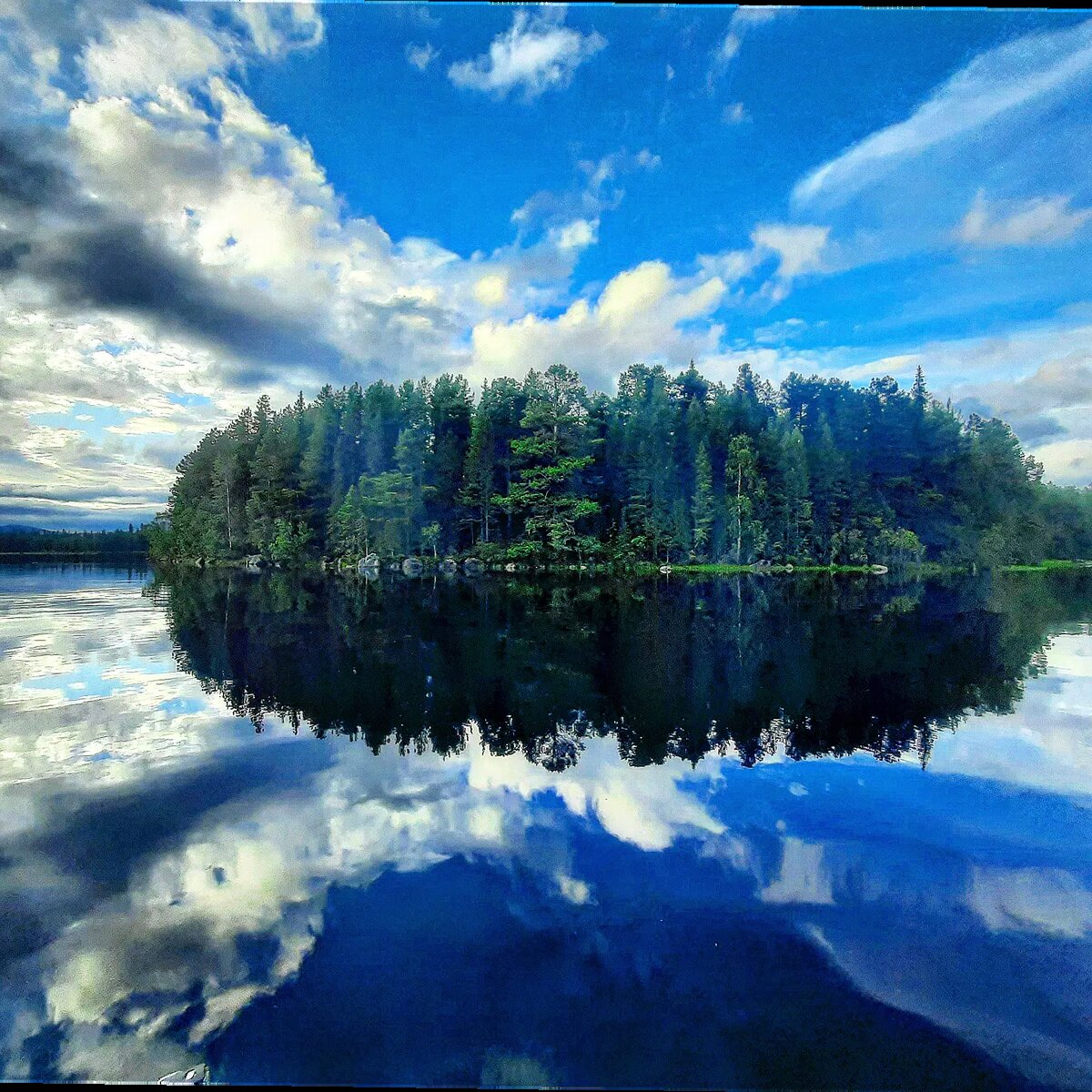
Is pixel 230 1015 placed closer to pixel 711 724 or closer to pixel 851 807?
pixel 851 807

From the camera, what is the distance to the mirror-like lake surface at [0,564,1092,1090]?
2.41 meters

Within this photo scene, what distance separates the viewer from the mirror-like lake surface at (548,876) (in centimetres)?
241

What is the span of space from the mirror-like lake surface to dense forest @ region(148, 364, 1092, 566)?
27.1 meters

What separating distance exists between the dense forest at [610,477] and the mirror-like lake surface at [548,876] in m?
27.1

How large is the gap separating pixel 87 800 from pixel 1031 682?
1122 centimetres

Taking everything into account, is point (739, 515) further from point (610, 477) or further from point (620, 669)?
point (620, 669)

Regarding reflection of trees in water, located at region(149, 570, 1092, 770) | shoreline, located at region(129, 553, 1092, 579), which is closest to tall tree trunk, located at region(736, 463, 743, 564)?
shoreline, located at region(129, 553, 1092, 579)

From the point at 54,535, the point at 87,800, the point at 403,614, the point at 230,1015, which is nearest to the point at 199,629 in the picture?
the point at 403,614

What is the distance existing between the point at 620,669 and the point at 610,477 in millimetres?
29112

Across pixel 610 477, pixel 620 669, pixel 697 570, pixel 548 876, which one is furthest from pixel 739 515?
pixel 548 876

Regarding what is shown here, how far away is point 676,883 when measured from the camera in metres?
3.48

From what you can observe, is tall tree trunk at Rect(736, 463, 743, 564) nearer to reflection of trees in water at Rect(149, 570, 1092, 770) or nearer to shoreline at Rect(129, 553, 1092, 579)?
shoreline at Rect(129, 553, 1092, 579)

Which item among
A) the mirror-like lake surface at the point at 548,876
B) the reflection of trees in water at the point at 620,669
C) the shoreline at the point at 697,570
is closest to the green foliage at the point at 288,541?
the shoreline at the point at 697,570

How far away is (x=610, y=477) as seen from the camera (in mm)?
37188
